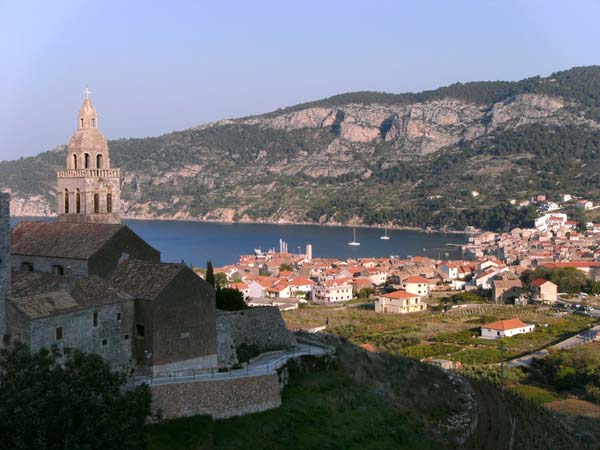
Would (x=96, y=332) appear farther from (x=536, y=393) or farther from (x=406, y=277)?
(x=406, y=277)

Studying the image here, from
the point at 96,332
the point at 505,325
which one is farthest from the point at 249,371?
the point at 505,325

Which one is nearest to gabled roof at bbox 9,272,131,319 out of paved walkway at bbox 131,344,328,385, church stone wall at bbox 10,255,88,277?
church stone wall at bbox 10,255,88,277

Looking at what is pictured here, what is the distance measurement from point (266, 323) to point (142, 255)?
4.53 meters

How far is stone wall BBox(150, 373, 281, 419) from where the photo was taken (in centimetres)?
1781

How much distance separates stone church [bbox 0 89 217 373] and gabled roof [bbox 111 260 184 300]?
0.03 meters

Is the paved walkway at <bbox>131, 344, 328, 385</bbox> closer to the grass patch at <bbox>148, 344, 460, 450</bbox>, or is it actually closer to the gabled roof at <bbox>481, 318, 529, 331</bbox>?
the grass patch at <bbox>148, 344, 460, 450</bbox>

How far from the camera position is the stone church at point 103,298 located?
706 inches

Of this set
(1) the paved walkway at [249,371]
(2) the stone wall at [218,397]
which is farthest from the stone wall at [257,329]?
(2) the stone wall at [218,397]

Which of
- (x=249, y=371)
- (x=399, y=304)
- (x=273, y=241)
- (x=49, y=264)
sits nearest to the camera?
(x=249, y=371)

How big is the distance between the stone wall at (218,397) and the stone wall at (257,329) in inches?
105

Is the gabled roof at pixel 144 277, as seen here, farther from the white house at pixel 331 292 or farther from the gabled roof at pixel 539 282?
the gabled roof at pixel 539 282

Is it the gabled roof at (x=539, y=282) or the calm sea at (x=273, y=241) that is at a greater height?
the gabled roof at (x=539, y=282)

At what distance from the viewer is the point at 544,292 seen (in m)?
69.5

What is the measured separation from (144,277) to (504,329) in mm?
37021
